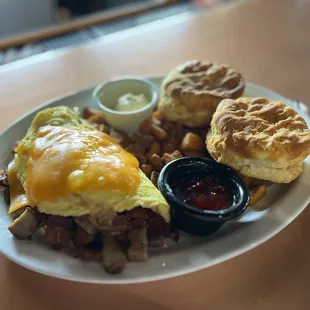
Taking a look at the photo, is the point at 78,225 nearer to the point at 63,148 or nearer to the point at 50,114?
the point at 63,148

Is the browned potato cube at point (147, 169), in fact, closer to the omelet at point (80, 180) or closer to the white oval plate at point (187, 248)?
the omelet at point (80, 180)

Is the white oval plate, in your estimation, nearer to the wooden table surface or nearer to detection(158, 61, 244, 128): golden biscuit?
the wooden table surface

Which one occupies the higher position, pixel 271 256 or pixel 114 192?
pixel 114 192

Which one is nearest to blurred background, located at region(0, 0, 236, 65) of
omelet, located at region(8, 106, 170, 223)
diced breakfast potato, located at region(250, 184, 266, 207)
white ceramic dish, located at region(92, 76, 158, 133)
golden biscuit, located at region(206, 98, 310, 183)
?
white ceramic dish, located at region(92, 76, 158, 133)

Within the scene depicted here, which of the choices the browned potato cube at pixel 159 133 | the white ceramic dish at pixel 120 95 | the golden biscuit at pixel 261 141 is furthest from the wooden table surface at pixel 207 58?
the browned potato cube at pixel 159 133

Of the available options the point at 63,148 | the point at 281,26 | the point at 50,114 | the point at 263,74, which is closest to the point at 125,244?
the point at 63,148
